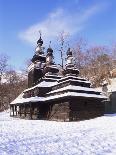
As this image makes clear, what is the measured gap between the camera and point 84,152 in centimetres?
1117

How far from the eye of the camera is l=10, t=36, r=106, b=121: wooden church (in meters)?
29.0

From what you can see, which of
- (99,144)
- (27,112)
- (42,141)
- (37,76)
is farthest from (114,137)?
(37,76)

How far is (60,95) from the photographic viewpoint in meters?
29.8

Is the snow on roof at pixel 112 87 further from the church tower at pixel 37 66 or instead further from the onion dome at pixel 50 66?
the church tower at pixel 37 66

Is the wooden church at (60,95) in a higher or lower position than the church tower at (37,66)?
lower

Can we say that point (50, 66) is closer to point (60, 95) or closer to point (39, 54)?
point (39, 54)

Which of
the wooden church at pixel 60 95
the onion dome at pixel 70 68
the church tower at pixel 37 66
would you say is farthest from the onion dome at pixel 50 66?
the onion dome at pixel 70 68

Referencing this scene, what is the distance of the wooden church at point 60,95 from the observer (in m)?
29.0

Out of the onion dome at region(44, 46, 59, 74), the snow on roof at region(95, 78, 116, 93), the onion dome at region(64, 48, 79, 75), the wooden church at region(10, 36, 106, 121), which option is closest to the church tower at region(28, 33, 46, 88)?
the wooden church at region(10, 36, 106, 121)

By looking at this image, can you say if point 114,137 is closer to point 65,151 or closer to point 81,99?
point 65,151

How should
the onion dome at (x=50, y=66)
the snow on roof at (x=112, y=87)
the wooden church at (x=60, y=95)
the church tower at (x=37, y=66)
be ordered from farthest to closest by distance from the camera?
the church tower at (x=37, y=66)
the onion dome at (x=50, y=66)
the snow on roof at (x=112, y=87)
the wooden church at (x=60, y=95)

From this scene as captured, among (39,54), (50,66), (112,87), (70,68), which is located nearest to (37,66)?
(39,54)

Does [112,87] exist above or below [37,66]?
below

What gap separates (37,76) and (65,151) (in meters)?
32.7
